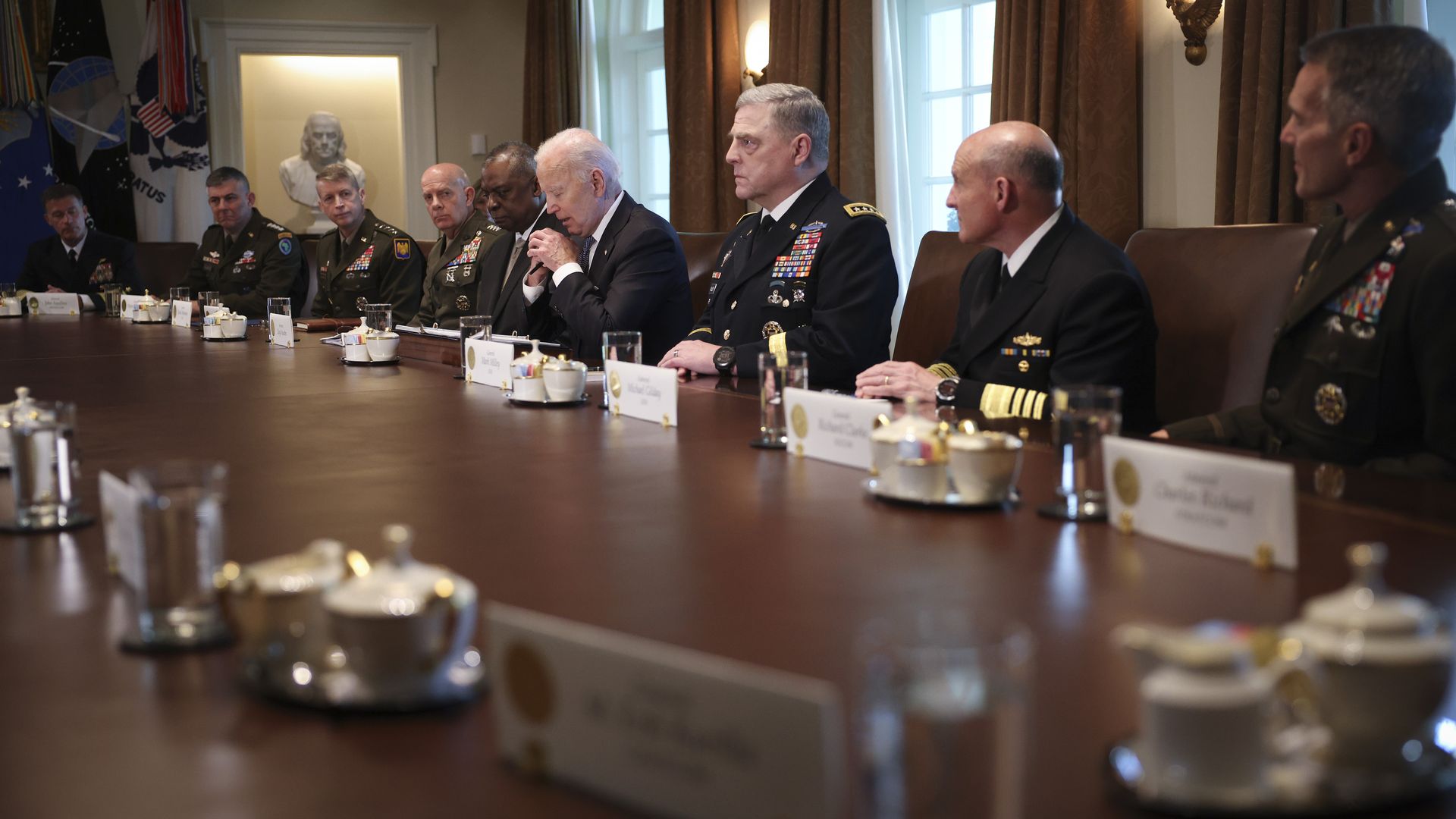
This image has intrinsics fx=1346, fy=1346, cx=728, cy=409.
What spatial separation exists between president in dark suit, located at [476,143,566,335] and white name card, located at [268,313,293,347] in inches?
28.1

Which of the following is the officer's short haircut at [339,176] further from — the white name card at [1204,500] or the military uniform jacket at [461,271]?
the white name card at [1204,500]

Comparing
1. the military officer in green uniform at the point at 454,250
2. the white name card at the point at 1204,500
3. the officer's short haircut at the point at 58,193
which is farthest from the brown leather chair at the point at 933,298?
the officer's short haircut at the point at 58,193

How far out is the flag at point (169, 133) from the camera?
8391mm

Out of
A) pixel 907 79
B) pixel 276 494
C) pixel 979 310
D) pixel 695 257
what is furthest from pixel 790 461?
pixel 907 79

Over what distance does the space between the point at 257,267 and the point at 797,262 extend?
4.22 m

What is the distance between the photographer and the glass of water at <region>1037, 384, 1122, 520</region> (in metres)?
1.43

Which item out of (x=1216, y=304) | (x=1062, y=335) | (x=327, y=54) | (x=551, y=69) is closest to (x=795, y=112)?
(x=1062, y=335)

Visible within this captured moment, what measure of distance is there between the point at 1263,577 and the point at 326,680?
794 mm

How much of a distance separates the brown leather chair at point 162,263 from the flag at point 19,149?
1022mm

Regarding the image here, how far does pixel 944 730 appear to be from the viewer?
1.99 feet

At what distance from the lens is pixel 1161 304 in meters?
2.81

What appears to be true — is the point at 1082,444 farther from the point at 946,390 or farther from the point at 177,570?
the point at 946,390

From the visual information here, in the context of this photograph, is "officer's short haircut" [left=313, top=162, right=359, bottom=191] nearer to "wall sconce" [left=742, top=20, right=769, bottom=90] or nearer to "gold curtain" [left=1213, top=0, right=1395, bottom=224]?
"wall sconce" [left=742, top=20, right=769, bottom=90]

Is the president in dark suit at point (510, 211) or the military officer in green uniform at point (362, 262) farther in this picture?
the military officer in green uniform at point (362, 262)
